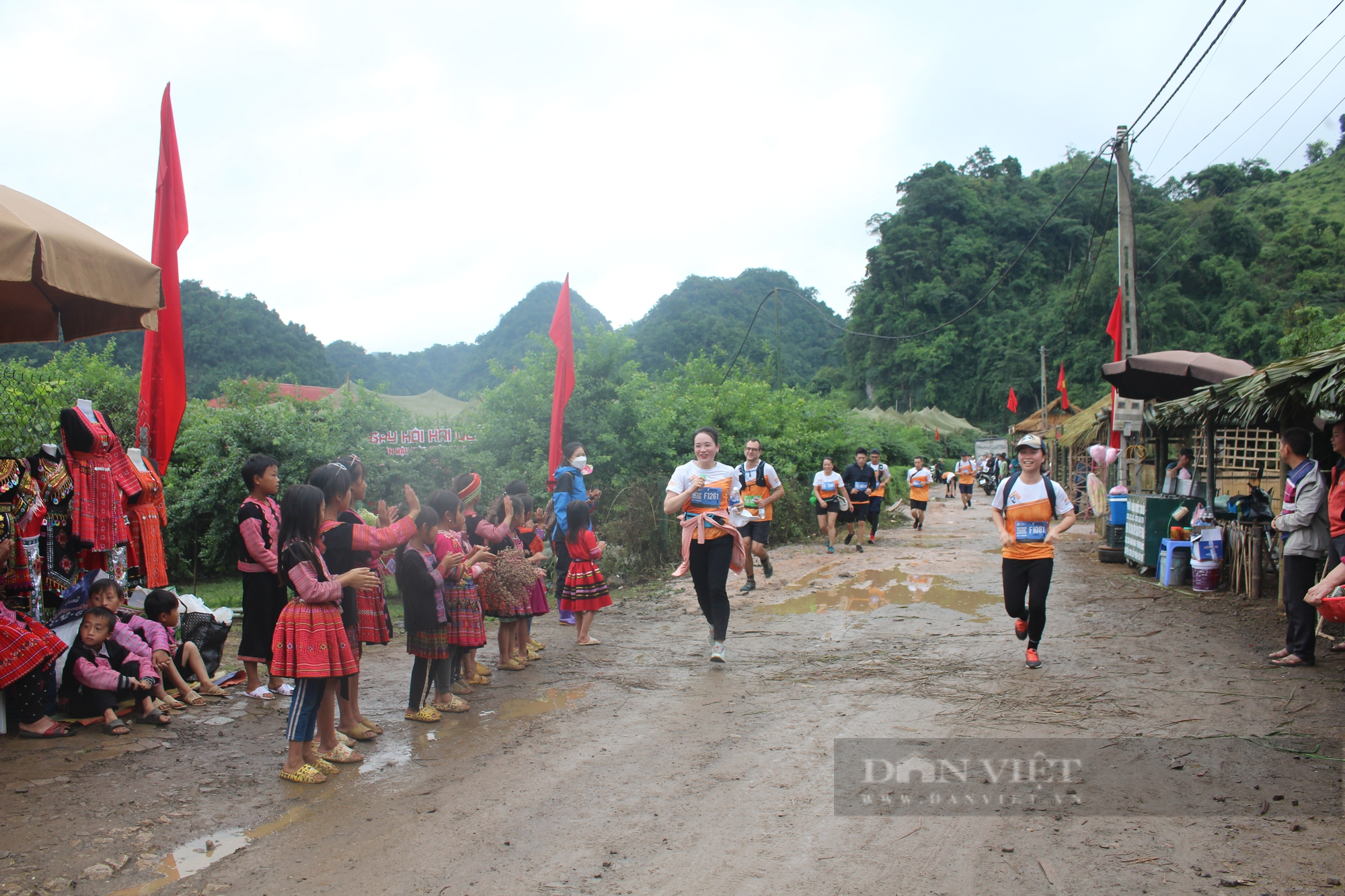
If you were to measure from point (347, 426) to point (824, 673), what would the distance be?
670cm

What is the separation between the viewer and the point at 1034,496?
630 centimetres

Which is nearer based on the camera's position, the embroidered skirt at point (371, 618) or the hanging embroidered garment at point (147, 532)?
the embroidered skirt at point (371, 618)

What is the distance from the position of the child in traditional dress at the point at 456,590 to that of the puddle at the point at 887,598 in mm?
4072

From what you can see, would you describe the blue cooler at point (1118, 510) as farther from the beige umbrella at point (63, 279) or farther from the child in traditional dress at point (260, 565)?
the beige umbrella at point (63, 279)

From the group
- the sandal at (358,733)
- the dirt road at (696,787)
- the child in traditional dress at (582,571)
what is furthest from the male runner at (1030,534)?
the sandal at (358,733)

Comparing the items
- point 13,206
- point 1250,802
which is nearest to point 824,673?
point 1250,802

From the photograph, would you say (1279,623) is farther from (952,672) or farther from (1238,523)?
(952,672)

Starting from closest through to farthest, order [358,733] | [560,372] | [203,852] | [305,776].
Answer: [203,852] → [305,776] → [358,733] → [560,372]

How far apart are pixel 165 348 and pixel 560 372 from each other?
14.7 feet

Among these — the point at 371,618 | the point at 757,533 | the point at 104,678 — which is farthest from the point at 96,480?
the point at 757,533

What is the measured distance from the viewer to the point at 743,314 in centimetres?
5331

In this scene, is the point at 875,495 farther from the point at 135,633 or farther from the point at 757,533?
the point at 135,633

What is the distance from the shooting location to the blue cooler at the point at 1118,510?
40.9 ft

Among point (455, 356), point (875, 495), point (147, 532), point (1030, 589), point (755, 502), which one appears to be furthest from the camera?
point (455, 356)
